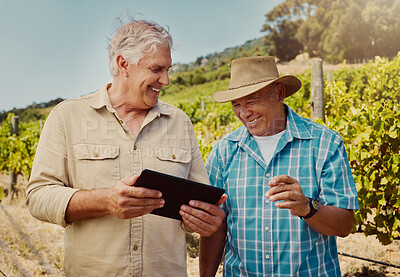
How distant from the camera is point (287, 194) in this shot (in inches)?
60.7

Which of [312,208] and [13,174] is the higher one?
[13,174]

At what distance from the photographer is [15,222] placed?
246 inches

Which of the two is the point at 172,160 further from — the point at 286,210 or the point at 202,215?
the point at 286,210

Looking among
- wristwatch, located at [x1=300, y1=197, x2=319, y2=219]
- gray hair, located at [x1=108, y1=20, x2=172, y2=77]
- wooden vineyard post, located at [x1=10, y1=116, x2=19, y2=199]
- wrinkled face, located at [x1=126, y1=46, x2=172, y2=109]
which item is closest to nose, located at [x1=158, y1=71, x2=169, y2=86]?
wrinkled face, located at [x1=126, y1=46, x2=172, y2=109]

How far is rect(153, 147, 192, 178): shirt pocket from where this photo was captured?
1751 mm

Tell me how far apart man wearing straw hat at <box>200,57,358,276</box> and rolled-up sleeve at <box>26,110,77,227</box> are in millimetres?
751

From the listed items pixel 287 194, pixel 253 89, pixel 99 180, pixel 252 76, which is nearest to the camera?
pixel 287 194

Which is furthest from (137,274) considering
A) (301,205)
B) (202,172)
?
(301,205)

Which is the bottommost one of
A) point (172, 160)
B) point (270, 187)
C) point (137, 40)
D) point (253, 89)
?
point (270, 187)

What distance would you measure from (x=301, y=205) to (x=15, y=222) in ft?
19.3

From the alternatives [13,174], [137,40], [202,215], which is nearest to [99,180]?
[202,215]

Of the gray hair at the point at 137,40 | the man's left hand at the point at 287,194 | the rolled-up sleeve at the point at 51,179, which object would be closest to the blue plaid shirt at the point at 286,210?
the man's left hand at the point at 287,194

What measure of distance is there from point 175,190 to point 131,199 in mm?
179

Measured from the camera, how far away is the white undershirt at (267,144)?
196 centimetres
